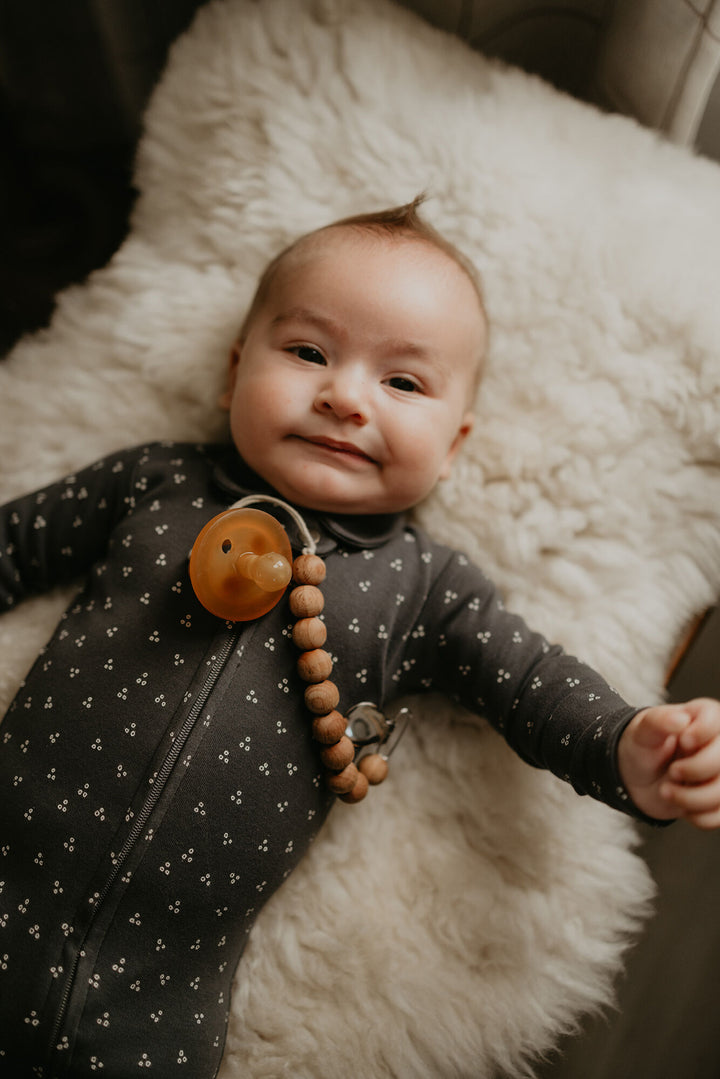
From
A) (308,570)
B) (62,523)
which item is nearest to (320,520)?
(308,570)

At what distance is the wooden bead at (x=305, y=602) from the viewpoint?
759mm

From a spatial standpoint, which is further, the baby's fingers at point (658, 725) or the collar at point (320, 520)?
the collar at point (320, 520)

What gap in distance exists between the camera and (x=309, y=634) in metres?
0.76

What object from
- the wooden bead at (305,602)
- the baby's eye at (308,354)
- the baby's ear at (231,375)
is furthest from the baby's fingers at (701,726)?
the baby's ear at (231,375)

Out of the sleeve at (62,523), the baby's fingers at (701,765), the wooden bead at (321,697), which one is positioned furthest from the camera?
the sleeve at (62,523)

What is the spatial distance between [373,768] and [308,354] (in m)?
0.44

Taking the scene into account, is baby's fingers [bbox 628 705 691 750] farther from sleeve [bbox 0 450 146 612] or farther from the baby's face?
sleeve [bbox 0 450 146 612]

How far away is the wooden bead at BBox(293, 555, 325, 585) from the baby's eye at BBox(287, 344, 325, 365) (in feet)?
0.67

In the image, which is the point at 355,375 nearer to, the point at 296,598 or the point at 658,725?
the point at 296,598

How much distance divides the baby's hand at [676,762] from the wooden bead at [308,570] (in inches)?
12.6

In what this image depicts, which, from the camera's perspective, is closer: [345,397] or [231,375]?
[345,397]

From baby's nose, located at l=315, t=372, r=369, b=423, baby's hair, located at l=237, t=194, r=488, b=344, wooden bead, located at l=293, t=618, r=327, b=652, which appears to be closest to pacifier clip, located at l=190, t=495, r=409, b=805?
wooden bead, located at l=293, t=618, r=327, b=652

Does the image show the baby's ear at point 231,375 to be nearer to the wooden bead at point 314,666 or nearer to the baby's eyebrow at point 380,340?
the baby's eyebrow at point 380,340

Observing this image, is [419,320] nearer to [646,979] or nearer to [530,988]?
[530,988]
